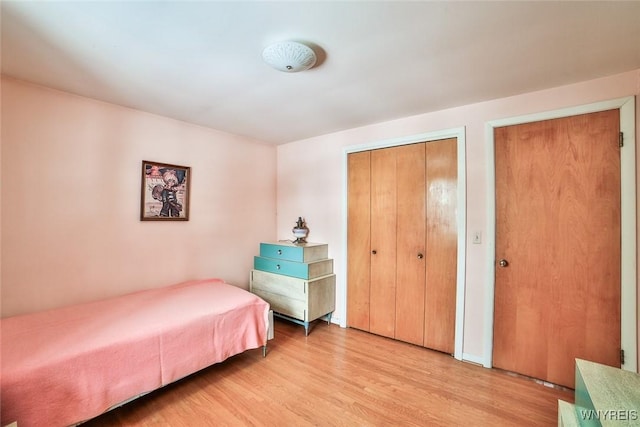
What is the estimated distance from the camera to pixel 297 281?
2.91m

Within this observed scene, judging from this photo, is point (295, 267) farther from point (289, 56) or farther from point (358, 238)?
point (289, 56)

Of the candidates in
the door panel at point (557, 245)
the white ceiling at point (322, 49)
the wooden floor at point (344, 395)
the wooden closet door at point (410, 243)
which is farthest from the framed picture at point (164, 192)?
the door panel at point (557, 245)

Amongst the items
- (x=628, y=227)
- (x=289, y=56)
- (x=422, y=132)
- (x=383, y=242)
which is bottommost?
(x=383, y=242)

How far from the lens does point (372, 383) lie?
2062 mm

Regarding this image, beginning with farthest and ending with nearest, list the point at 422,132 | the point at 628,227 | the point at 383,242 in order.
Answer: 1. the point at 383,242
2. the point at 422,132
3. the point at 628,227

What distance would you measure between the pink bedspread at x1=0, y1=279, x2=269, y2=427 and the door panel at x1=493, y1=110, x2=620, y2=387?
6.93ft

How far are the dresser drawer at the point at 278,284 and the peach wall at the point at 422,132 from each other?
1.79 ft

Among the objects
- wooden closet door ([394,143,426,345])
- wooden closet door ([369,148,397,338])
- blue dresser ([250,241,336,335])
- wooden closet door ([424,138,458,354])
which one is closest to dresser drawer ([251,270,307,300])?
blue dresser ([250,241,336,335])

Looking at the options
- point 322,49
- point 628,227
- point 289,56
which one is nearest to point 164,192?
point 289,56

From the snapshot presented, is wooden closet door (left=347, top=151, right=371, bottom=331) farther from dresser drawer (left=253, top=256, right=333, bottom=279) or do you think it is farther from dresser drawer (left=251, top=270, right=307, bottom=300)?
dresser drawer (left=251, top=270, right=307, bottom=300)

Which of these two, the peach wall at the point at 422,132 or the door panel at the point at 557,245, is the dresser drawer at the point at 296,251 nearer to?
the peach wall at the point at 422,132

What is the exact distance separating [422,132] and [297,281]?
198 cm

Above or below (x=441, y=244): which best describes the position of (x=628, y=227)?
above

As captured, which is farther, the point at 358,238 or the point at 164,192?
the point at 358,238
